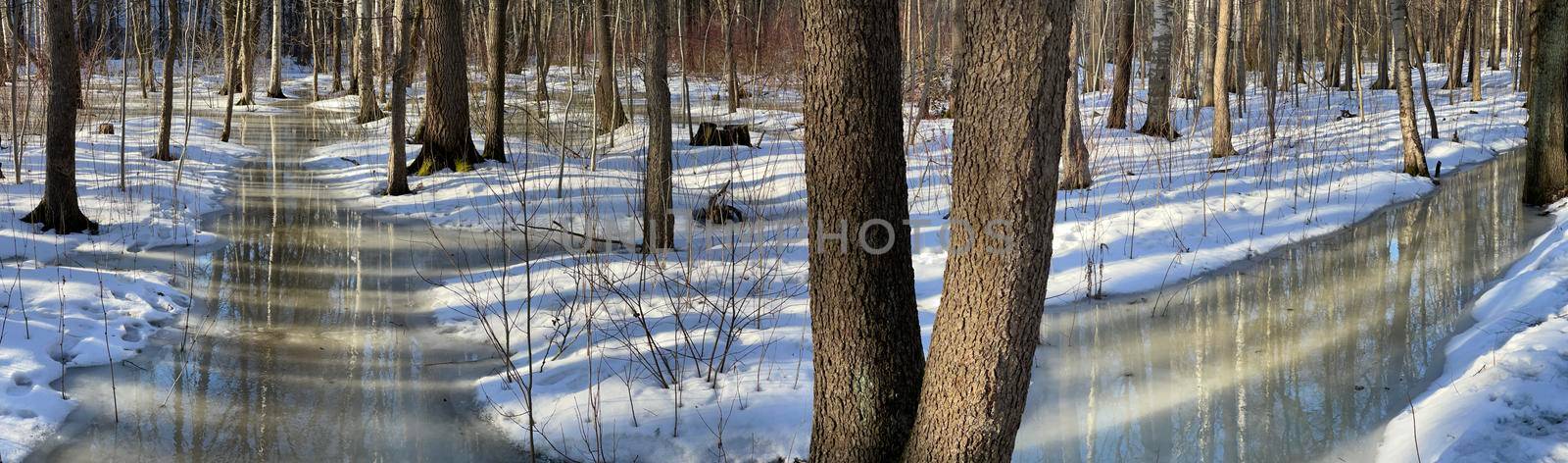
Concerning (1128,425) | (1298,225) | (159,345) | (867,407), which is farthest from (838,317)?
(1298,225)

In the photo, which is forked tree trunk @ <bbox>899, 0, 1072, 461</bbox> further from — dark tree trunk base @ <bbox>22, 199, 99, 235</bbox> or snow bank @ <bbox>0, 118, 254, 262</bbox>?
dark tree trunk base @ <bbox>22, 199, 99, 235</bbox>

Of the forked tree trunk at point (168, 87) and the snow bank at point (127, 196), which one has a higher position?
the forked tree trunk at point (168, 87)

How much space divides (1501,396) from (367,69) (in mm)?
12866

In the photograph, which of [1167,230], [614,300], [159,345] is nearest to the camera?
[159,345]

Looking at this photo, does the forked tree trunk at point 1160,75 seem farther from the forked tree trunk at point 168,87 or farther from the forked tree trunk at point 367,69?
the forked tree trunk at point 168,87

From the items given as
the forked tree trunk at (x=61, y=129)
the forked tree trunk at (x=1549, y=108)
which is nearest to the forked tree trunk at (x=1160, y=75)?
the forked tree trunk at (x=1549, y=108)

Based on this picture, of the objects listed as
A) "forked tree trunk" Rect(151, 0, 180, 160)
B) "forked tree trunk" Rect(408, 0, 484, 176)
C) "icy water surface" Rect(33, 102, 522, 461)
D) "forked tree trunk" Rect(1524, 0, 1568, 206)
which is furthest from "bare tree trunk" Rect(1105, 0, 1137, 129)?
"forked tree trunk" Rect(151, 0, 180, 160)

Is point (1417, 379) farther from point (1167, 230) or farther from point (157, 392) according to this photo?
point (157, 392)

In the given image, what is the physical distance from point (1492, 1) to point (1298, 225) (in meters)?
29.8

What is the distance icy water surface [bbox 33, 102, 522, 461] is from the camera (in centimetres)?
488

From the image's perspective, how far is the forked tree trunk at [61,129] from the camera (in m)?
8.45

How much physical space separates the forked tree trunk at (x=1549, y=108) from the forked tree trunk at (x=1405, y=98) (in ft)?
5.92

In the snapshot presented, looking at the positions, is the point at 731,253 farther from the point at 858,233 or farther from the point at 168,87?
the point at 168,87

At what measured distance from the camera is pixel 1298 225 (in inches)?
387
